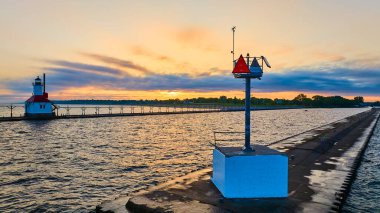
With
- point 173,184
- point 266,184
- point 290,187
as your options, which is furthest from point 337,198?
point 173,184

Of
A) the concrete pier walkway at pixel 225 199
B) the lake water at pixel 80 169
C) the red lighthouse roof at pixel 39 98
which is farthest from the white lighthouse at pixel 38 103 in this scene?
the concrete pier walkway at pixel 225 199

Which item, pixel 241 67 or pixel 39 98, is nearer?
pixel 241 67

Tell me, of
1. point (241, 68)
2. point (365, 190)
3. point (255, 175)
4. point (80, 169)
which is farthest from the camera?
point (80, 169)

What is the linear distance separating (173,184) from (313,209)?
6.87 m

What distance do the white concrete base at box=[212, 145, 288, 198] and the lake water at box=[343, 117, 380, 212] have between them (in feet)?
16.6

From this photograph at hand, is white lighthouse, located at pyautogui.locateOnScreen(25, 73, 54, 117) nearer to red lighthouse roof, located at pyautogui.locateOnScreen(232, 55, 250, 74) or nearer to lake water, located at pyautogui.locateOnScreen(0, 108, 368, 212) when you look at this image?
lake water, located at pyautogui.locateOnScreen(0, 108, 368, 212)

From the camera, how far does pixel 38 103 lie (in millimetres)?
79500

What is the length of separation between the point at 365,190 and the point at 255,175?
1029 cm

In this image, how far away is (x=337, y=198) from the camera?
13.2 metres

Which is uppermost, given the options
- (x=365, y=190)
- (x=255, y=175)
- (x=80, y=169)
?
(x=255, y=175)

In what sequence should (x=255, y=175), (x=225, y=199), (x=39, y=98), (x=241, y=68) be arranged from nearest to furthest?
(x=225, y=199), (x=255, y=175), (x=241, y=68), (x=39, y=98)

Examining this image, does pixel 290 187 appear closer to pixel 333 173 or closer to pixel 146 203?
pixel 333 173

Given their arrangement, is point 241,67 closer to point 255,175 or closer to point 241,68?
point 241,68

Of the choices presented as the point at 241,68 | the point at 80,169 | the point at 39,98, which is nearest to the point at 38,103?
the point at 39,98
